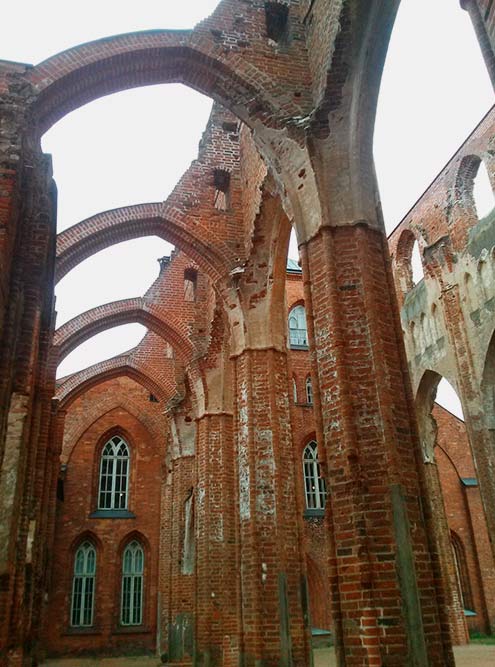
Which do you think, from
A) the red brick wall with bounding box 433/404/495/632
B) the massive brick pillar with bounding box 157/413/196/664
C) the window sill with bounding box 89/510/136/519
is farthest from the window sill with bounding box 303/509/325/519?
the window sill with bounding box 89/510/136/519

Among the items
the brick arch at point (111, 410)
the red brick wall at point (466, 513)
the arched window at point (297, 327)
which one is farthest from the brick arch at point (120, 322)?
the red brick wall at point (466, 513)

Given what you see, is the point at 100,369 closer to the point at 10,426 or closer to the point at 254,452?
the point at 254,452

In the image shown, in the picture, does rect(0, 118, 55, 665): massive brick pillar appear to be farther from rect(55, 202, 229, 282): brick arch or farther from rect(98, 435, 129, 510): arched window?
rect(98, 435, 129, 510): arched window

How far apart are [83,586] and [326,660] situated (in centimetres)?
974

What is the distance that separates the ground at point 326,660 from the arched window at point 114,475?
16.5ft

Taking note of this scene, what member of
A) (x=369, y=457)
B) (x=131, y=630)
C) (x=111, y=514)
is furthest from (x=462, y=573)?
(x=369, y=457)

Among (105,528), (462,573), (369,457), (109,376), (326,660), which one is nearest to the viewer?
(369,457)

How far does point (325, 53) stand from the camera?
26.3 feet

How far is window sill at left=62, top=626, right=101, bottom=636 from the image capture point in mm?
19484

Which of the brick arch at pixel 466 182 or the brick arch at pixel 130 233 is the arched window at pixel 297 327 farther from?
the brick arch at pixel 130 233

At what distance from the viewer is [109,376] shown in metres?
20.1

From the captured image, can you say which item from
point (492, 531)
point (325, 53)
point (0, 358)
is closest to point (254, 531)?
point (0, 358)

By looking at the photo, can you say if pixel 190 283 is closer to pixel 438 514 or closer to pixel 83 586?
pixel 438 514

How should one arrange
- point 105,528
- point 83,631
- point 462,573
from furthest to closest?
point 105,528
point 462,573
point 83,631
